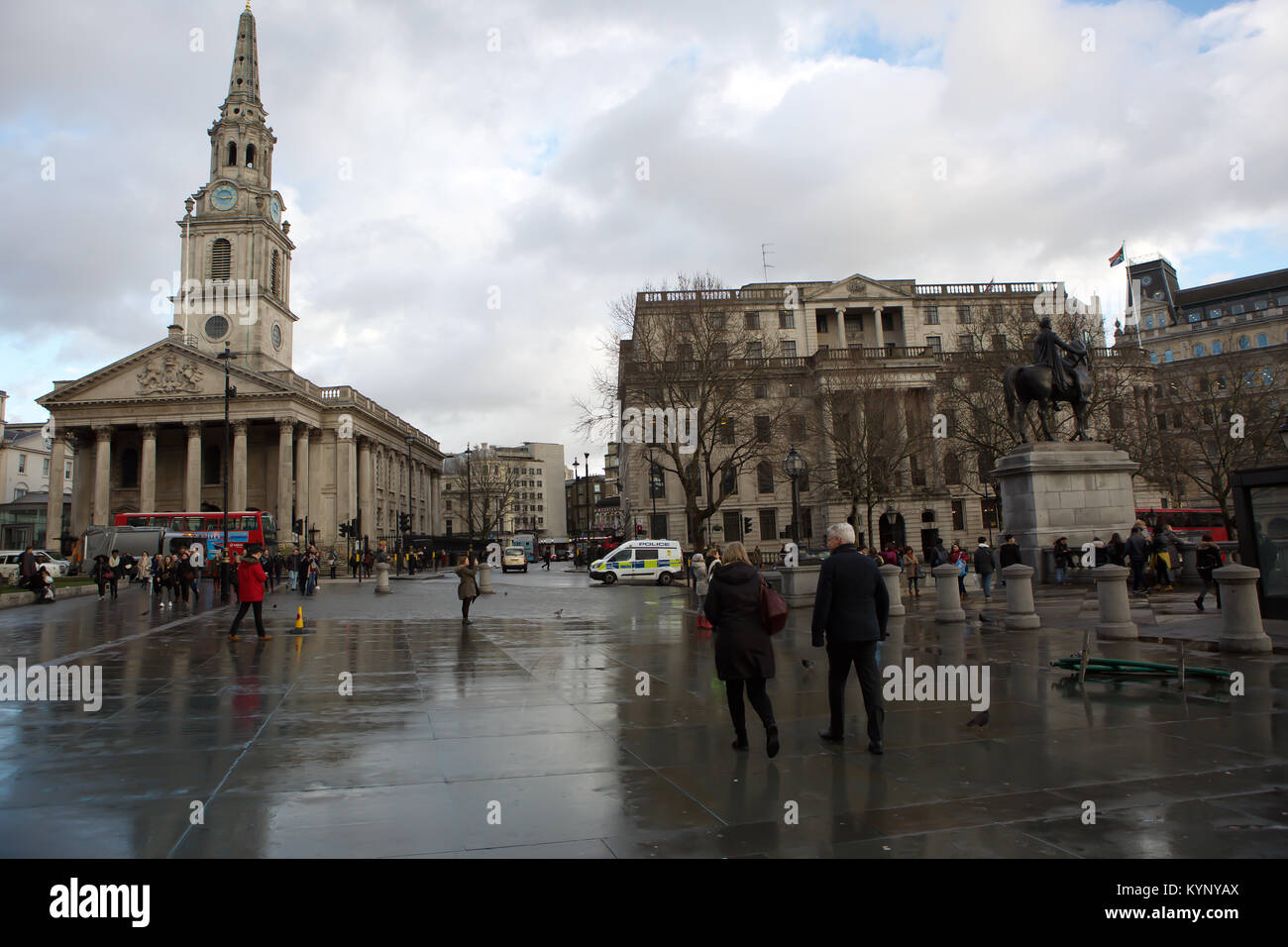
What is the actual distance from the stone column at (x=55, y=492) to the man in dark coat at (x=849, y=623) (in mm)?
72709

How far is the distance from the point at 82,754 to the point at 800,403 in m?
52.5

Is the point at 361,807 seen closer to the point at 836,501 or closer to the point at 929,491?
the point at 836,501

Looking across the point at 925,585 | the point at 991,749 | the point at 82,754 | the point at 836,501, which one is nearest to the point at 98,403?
the point at 836,501

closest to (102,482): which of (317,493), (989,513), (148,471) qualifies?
(148,471)

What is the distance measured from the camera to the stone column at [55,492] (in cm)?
6375

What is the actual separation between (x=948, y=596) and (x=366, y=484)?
69.1 m

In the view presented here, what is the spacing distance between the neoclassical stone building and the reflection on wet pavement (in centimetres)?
5468

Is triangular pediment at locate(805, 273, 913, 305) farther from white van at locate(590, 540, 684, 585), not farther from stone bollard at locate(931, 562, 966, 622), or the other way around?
stone bollard at locate(931, 562, 966, 622)

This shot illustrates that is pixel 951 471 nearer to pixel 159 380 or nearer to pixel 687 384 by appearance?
pixel 687 384

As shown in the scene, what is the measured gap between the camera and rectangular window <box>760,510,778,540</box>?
2387 inches

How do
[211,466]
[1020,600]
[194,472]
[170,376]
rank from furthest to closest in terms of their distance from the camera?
[211,466], [170,376], [194,472], [1020,600]

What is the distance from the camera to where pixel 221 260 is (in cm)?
7588

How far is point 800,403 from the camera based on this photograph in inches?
2203

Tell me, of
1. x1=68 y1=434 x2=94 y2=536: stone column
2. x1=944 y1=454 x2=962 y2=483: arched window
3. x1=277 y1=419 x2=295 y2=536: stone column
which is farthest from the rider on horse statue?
x1=68 y1=434 x2=94 y2=536: stone column
